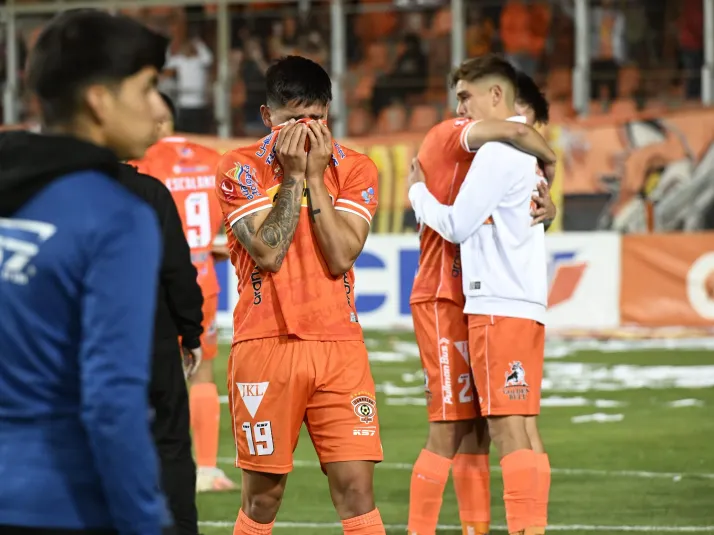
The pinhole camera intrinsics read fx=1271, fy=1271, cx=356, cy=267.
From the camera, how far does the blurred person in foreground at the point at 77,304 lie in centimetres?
238

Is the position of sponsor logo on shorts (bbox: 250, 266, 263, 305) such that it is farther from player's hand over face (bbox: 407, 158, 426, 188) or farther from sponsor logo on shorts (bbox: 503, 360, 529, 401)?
player's hand over face (bbox: 407, 158, 426, 188)

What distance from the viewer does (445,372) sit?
5613mm

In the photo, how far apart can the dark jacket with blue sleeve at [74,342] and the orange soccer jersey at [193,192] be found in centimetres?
495

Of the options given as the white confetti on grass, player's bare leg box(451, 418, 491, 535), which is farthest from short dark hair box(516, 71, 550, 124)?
the white confetti on grass

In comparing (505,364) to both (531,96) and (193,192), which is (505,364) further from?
(193,192)

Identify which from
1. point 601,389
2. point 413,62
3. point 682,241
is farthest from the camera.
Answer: point 413,62

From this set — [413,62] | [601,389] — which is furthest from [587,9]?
[601,389]

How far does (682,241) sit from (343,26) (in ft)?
22.1

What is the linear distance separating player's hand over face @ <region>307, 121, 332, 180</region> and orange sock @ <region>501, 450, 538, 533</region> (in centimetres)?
161

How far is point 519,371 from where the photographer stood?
5.40 metres

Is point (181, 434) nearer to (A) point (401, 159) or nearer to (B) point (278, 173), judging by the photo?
(B) point (278, 173)

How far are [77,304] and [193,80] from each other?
1824cm

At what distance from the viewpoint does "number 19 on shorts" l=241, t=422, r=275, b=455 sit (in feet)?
14.8

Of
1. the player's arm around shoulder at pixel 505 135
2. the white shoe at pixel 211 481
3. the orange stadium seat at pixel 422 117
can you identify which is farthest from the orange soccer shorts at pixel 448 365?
the orange stadium seat at pixel 422 117
